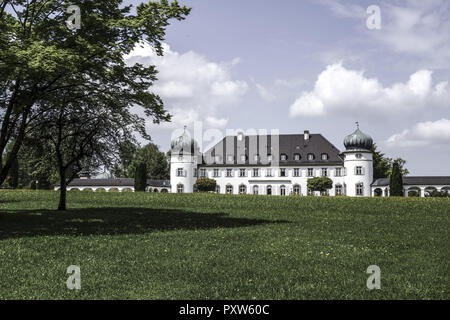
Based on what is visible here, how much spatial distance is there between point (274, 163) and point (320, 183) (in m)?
11.8

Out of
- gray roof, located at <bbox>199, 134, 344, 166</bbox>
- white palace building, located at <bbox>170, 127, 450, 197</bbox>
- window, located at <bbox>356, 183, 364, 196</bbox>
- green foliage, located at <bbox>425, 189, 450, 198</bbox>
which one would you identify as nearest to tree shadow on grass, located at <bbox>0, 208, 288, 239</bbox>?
green foliage, located at <bbox>425, 189, 450, 198</bbox>

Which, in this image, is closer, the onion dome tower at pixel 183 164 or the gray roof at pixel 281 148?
the onion dome tower at pixel 183 164

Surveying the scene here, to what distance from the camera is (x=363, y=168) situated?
71.8 metres

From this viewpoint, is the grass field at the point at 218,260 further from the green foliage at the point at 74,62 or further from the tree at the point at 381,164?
the tree at the point at 381,164

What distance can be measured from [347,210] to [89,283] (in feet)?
77.1

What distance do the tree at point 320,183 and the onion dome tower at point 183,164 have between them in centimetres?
2295

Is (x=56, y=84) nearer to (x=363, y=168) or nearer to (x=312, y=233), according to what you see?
(x=312, y=233)

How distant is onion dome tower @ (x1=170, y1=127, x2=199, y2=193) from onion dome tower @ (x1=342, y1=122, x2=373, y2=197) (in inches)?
1152

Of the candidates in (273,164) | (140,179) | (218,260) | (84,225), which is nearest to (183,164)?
(140,179)

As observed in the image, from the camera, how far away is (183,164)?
77312 mm

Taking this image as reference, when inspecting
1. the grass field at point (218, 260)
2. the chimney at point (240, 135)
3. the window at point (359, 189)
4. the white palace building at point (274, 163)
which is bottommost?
the grass field at point (218, 260)

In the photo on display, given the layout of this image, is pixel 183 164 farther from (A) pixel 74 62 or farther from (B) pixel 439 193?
(A) pixel 74 62

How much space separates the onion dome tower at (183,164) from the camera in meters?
76.7

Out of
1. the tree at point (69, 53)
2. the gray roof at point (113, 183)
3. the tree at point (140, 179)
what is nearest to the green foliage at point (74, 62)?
the tree at point (69, 53)
